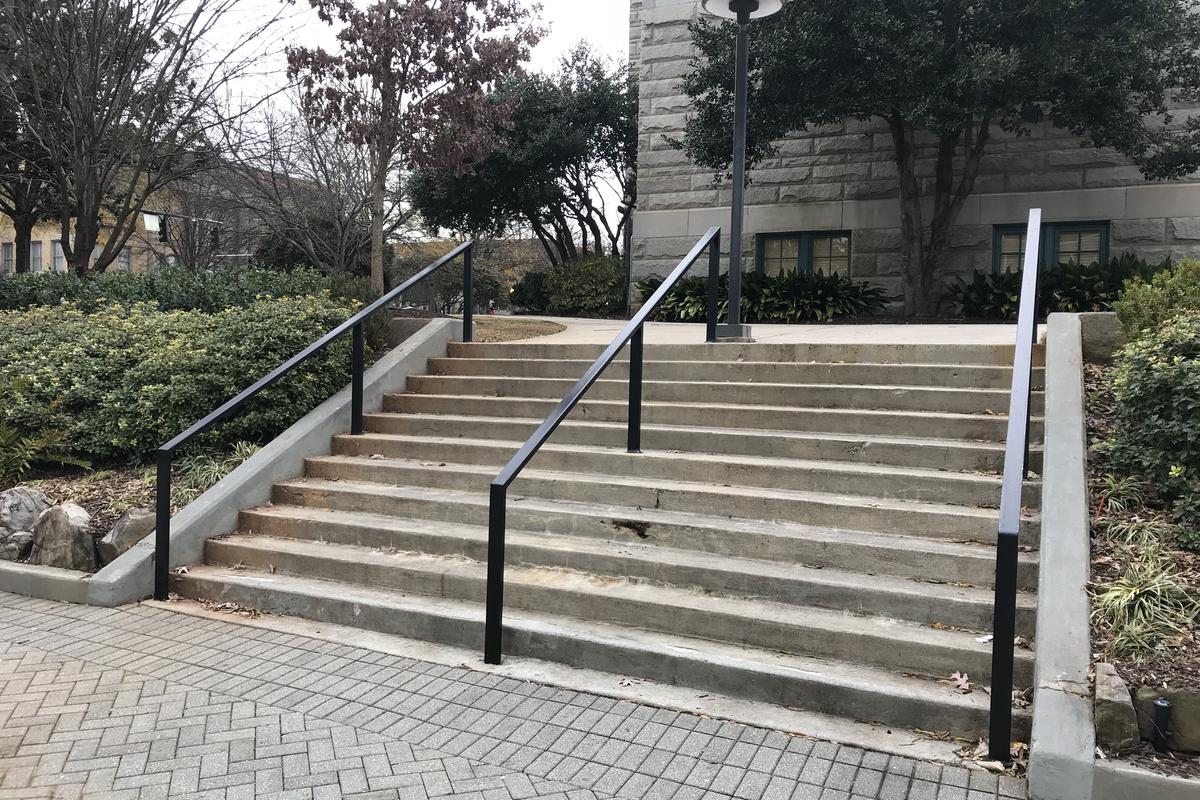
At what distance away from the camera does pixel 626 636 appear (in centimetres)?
399

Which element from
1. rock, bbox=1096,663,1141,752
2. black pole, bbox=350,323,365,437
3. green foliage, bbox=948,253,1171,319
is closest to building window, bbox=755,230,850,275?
green foliage, bbox=948,253,1171,319

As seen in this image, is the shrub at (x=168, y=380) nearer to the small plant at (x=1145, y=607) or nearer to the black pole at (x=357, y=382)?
the black pole at (x=357, y=382)

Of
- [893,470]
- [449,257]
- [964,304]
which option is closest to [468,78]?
[449,257]

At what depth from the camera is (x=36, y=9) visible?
10383 mm

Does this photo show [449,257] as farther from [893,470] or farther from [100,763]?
[100,763]

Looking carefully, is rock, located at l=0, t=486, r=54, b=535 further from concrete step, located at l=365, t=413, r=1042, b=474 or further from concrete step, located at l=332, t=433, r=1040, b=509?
concrete step, located at l=365, t=413, r=1042, b=474

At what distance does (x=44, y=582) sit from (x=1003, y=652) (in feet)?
17.7

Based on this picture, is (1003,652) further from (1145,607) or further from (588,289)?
(588,289)

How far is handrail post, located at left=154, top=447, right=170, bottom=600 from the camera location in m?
5.04

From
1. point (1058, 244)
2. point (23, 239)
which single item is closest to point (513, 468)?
point (1058, 244)

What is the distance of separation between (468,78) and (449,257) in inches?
228

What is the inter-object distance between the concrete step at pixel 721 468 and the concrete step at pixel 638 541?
42 centimetres

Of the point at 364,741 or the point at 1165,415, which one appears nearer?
the point at 364,741

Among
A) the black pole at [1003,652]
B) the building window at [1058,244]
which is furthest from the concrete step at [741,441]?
the building window at [1058,244]
